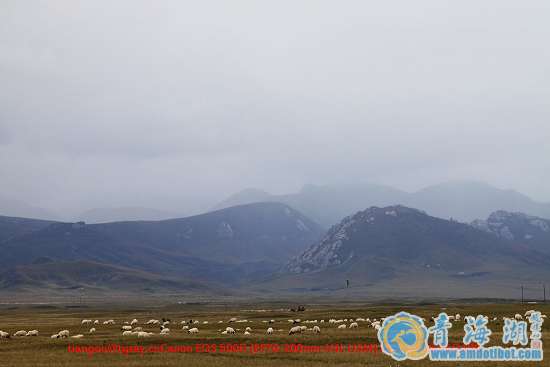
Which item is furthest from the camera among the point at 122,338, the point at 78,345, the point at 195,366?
the point at 122,338

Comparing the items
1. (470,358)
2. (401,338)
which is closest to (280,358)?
(401,338)

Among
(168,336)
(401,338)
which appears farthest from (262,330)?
(401,338)

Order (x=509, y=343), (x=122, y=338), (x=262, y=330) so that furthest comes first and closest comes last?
(x=262, y=330)
(x=122, y=338)
(x=509, y=343)

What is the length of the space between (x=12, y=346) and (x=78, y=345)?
20.5 ft

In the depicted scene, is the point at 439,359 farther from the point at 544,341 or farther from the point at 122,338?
the point at 122,338

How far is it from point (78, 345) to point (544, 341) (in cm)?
3895

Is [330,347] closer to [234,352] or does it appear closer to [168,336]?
[234,352]

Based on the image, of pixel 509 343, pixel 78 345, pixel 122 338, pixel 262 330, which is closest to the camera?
pixel 509 343

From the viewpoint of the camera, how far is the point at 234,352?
→ 159 ft

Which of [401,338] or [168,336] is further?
[168,336]

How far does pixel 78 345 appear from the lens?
54.0 m

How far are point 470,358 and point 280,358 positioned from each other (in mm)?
12915

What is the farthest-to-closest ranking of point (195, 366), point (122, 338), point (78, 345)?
point (122, 338), point (78, 345), point (195, 366)

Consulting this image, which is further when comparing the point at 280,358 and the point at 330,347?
the point at 330,347
